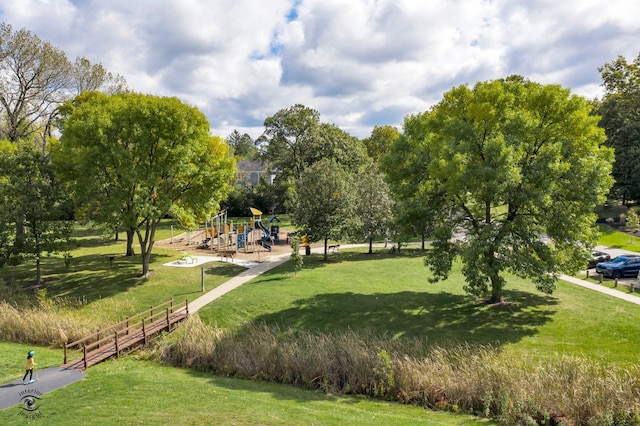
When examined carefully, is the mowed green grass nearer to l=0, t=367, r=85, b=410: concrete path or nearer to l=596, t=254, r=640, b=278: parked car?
l=596, t=254, r=640, b=278: parked car

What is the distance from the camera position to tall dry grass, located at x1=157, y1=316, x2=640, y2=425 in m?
11.3

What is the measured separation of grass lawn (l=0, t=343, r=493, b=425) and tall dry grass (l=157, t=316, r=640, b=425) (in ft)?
2.39

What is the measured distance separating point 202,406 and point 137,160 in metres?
18.4

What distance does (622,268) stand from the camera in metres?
25.9

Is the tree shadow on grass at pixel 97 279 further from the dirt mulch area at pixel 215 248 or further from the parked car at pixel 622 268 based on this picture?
the parked car at pixel 622 268

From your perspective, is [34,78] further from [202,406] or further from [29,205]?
[202,406]

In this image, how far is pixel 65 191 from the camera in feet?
82.9

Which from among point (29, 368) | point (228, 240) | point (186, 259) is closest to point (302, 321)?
point (29, 368)

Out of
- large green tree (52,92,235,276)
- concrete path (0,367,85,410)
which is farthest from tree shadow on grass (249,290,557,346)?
large green tree (52,92,235,276)

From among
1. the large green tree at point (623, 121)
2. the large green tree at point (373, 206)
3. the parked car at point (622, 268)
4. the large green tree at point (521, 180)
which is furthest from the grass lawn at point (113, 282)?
the large green tree at point (623, 121)

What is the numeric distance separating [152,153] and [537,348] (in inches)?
922

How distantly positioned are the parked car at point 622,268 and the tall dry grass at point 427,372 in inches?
632

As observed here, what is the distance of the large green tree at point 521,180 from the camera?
16953 millimetres

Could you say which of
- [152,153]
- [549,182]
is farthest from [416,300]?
[152,153]
